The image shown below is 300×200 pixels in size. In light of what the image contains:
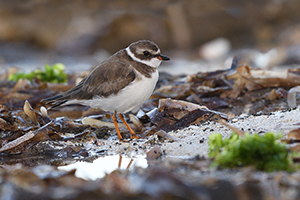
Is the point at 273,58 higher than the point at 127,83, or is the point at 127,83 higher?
the point at 127,83

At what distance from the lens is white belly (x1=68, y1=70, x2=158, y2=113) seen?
4.10 meters

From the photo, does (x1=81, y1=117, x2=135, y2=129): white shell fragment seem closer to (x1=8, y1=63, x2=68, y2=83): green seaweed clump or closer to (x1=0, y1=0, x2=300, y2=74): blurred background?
(x1=8, y1=63, x2=68, y2=83): green seaweed clump

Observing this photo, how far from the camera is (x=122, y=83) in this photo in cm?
414

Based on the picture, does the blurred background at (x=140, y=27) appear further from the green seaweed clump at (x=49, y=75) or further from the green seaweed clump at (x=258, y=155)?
the green seaweed clump at (x=258, y=155)

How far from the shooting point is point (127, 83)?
413 cm

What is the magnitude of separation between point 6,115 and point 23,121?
0.30m

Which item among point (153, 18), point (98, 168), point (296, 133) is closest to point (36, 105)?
point (98, 168)

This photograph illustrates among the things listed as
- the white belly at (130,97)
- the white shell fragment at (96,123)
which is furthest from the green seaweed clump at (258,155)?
the white shell fragment at (96,123)

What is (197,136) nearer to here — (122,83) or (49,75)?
(122,83)

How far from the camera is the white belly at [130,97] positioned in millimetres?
4098

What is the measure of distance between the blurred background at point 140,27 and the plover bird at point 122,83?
7.59 meters

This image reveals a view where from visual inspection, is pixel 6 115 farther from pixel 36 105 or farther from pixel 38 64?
pixel 38 64

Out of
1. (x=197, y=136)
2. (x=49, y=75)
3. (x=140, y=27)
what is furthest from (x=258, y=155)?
(x=140, y=27)

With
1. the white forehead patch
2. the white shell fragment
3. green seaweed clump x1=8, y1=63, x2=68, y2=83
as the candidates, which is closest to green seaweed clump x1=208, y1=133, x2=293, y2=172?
the white forehead patch
